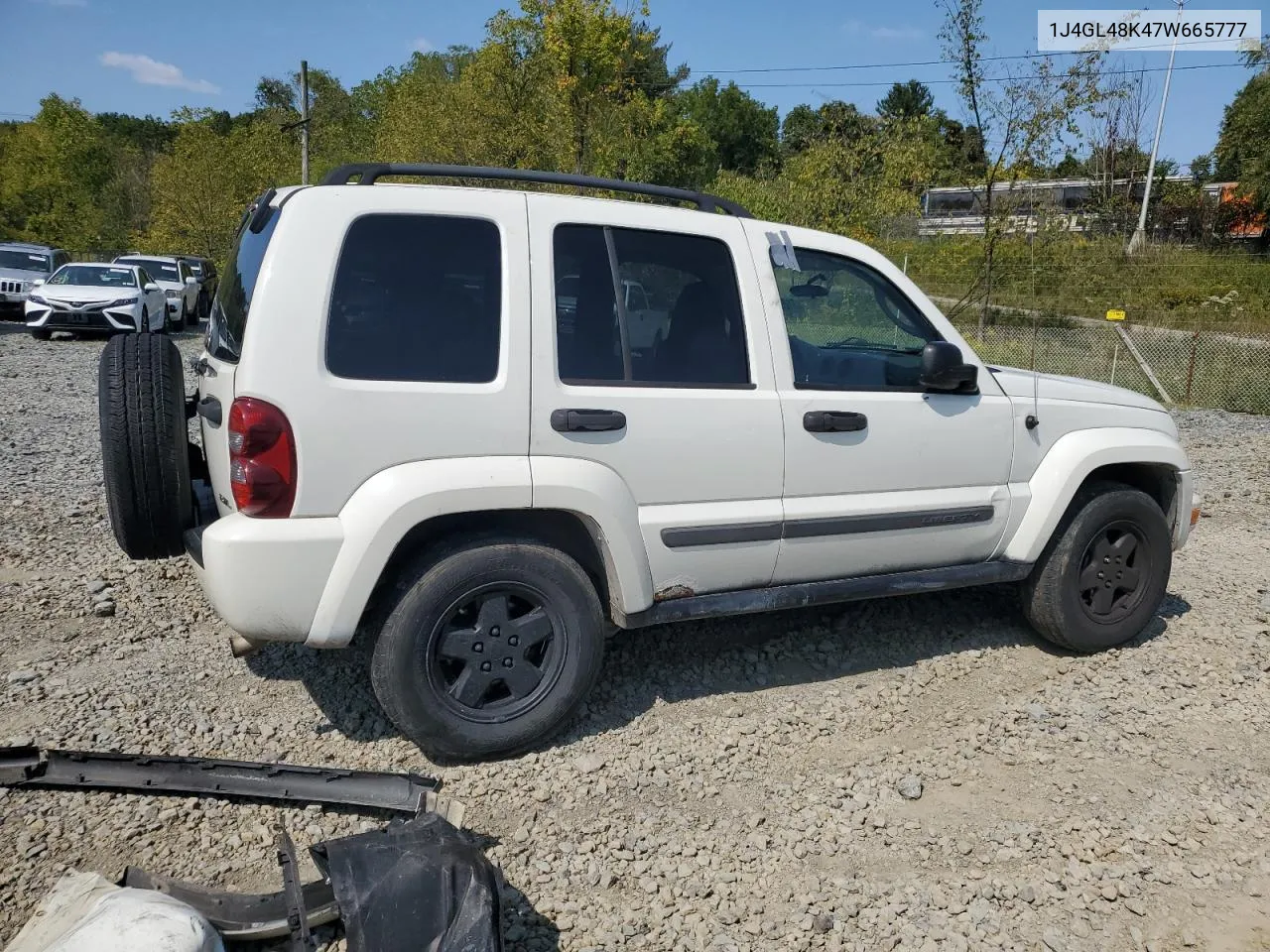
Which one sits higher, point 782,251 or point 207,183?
point 207,183

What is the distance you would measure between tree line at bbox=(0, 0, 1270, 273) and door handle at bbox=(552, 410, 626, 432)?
1557 cm

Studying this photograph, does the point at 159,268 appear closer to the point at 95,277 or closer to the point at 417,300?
the point at 95,277

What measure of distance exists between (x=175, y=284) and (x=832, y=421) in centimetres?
2163

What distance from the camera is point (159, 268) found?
74.1ft

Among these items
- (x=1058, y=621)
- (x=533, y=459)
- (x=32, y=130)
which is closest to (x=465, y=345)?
(x=533, y=459)

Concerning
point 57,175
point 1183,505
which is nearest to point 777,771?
point 1183,505

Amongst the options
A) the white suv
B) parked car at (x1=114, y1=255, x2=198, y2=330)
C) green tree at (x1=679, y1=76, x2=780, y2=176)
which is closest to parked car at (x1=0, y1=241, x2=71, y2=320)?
parked car at (x1=114, y1=255, x2=198, y2=330)

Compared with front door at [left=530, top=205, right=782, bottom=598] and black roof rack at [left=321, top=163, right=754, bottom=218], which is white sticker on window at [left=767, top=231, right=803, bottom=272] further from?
black roof rack at [left=321, top=163, right=754, bottom=218]

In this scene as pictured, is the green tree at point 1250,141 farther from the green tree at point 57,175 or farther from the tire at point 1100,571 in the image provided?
the green tree at point 57,175

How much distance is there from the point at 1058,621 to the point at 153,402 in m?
3.96

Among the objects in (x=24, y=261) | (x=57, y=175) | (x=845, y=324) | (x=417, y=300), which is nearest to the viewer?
(x=417, y=300)

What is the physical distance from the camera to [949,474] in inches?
166

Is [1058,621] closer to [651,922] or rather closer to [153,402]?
[651,922]

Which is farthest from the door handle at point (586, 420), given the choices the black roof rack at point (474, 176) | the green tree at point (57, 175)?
the green tree at point (57, 175)
